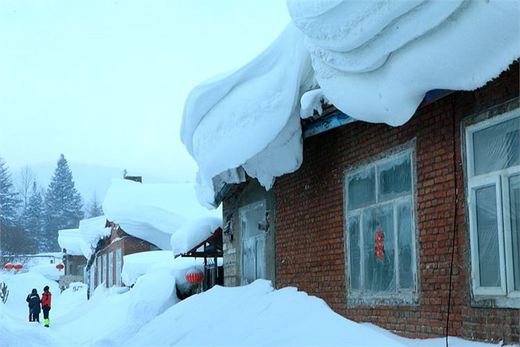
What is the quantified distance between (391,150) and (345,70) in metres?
1.44

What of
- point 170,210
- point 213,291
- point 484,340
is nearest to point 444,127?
point 484,340

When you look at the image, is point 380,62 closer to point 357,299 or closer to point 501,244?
point 501,244

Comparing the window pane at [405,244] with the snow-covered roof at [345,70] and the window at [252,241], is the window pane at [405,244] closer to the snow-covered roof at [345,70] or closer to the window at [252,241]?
the snow-covered roof at [345,70]

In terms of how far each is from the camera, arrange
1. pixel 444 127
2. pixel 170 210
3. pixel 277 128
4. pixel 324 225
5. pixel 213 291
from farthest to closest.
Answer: pixel 170 210 → pixel 213 291 → pixel 324 225 → pixel 277 128 → pixel 444 127

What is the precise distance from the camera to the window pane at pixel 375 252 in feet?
26.8

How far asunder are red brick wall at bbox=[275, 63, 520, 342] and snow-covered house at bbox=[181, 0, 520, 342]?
0.02 metres

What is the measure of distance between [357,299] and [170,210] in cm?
2632

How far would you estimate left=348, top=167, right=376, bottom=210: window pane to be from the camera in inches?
341

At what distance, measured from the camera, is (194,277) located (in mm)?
19719

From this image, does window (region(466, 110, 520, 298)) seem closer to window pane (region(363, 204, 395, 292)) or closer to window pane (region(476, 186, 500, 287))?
window pane (region(476, 186, 500, 287))

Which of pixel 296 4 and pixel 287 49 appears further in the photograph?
pixel 287 49

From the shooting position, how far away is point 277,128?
29.0 ft

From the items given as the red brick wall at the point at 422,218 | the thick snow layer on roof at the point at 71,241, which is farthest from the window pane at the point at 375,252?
the thick snow layer on roof at the point at 71,241

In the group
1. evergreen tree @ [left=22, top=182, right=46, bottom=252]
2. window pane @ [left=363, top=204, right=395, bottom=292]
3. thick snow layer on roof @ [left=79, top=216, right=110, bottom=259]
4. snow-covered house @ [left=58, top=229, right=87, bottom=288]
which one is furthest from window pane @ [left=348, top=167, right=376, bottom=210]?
evergreen tree @ [left=22, top=182, right=46, bottom=252]
